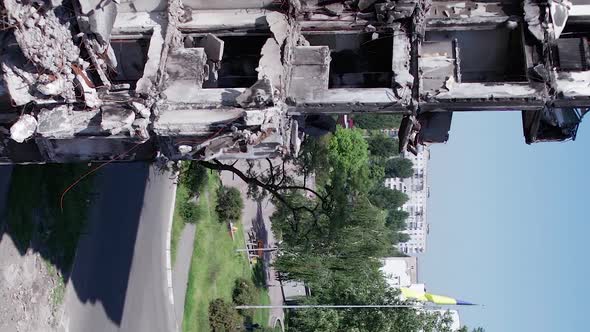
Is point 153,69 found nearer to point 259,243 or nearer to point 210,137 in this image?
point 210,137

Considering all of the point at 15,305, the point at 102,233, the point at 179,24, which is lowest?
the point at 15,305

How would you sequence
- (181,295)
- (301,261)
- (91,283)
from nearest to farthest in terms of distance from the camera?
1. (91,283)
2. (181,295)
3. (301,261)

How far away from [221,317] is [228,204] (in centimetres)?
651

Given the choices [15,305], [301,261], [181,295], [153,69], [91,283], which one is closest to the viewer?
[153,69]

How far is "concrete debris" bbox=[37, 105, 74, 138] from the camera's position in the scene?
16234 millimetres

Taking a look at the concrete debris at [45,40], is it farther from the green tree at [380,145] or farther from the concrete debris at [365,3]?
the green tree at [380,145]

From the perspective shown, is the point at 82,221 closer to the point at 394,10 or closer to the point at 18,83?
the point at 18,83

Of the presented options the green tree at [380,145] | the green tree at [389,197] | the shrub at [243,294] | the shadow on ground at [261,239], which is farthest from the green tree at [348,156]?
the green tree at [389,197]

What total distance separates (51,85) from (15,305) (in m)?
7.51

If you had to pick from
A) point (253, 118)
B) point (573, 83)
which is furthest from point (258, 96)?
point (573, 83)

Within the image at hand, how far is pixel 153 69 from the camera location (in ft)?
55.3

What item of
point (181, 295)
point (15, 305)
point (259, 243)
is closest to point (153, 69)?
point (15, 305)

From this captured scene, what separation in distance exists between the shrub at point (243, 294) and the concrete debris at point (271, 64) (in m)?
25.2

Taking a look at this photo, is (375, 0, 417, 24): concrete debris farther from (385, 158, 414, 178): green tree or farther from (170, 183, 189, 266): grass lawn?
(385, 158, 414, 178): green tree
